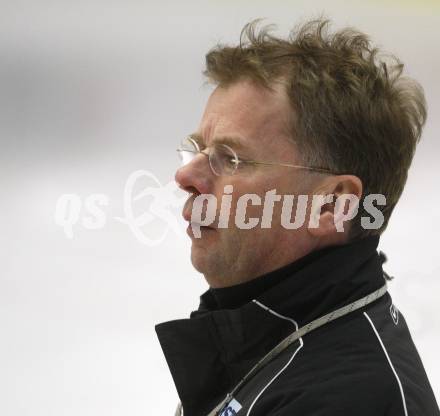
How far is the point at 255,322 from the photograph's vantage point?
0.90m

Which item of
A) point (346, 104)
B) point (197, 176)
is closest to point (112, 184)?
point (197, 176)

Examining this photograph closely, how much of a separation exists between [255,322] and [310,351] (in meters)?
0.09

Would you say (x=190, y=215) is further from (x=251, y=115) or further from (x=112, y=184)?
(x=112, y=184)

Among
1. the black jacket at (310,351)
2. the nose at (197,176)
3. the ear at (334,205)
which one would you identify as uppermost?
the nose at (197,176)

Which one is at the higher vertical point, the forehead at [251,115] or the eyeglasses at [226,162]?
the forehead at [251,115]

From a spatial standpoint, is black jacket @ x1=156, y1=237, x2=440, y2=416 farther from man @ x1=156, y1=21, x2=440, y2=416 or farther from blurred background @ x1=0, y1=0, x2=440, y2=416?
blurred background @ x1=0, y1=0, x2=440, y2=416

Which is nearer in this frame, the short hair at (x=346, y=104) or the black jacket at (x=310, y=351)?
the black jacket at (x=310, y=351)

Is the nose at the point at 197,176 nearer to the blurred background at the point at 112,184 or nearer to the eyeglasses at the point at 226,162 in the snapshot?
the eyeglasses at the point at 226,162

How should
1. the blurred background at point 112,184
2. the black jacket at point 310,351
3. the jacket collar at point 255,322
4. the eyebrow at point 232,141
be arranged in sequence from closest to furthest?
1. the black jacket at point 310,351
2. the jacket collar at point 255,322
3. the eyebrow at point 232,141
4. the blurred background at point 112,184

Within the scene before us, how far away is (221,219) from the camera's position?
96 cm

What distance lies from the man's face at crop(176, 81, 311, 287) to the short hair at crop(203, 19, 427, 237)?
21 millimetres

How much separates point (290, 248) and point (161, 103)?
5.78ft

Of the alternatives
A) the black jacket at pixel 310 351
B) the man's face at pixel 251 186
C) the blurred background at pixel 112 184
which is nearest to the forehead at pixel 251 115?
the man's face at pixel 251 186

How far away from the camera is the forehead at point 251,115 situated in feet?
3.17
